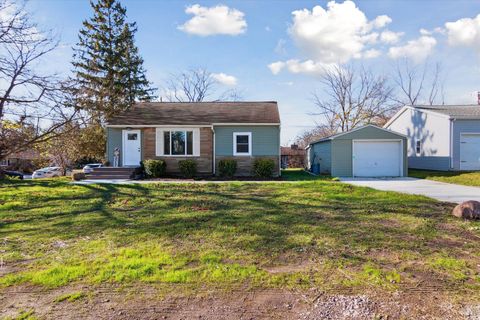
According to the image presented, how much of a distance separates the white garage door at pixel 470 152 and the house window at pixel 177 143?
15757 mm

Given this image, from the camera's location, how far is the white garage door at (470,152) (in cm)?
1862

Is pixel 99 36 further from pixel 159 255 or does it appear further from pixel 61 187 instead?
pixel 159 255

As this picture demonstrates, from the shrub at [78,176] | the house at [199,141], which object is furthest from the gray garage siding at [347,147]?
the shrub at [78,176]

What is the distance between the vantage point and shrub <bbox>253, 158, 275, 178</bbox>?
52.0ft

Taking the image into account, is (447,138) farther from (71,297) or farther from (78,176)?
(71,297)

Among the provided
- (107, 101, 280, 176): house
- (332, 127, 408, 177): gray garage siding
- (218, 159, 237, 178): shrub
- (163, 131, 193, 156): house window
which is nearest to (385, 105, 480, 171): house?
(332, 127, 408, 177): gray garage siding

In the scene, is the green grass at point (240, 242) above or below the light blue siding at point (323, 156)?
below

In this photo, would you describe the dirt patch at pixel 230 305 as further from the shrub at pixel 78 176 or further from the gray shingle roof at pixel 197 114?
the gray shingle roof at pixel 197 114

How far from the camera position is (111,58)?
29.4m

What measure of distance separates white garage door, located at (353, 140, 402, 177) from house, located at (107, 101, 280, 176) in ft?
14.9

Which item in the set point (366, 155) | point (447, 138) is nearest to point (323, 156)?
point (366, 155)

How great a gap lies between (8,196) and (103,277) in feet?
27.9

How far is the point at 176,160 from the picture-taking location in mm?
16719

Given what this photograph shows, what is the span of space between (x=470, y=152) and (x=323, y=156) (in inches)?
332
